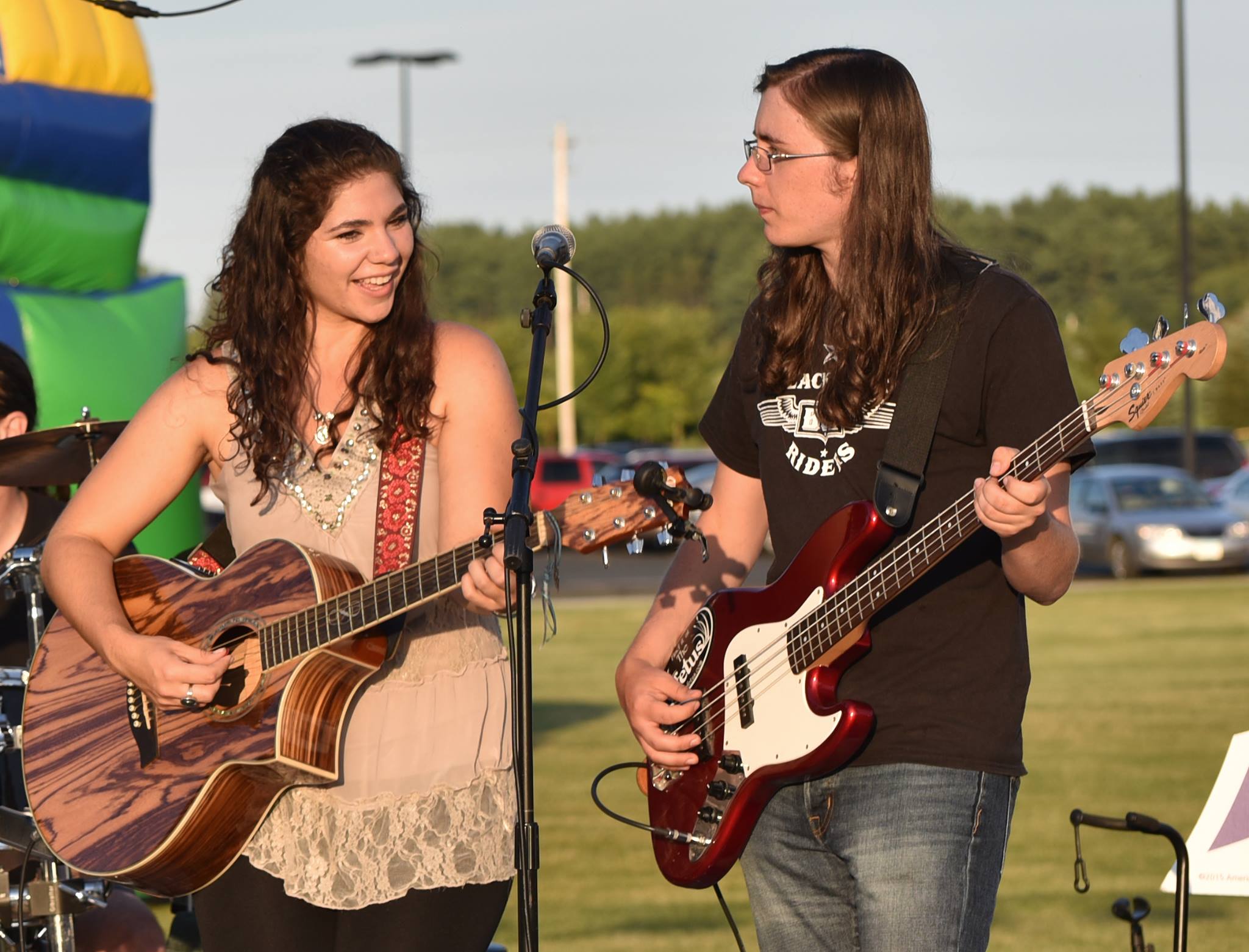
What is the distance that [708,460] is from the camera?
33844mm

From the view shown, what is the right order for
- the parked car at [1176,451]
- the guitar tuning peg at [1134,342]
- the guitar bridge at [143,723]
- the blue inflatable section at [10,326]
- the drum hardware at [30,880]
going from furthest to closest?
the parked car at [1176,451]
the blue inflatable section at [10,326]
the drum hardware at [30,880]
the guitar bridge at [143,723]
the guitar tuning peg at [1134,342]

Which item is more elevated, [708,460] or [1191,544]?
[1191,544]

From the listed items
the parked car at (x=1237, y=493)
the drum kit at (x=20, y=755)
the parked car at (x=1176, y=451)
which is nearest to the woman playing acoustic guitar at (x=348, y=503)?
the drum kit at (x=20, y=755)

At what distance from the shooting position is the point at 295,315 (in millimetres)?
3473

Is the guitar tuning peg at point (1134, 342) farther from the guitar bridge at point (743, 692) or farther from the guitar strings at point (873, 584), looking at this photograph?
the guitar bridge at point (743, 692)

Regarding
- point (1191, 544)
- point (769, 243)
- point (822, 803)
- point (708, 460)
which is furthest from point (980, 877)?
point (708, 460)

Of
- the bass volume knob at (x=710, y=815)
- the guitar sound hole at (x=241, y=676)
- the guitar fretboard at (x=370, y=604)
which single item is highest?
the guitar fretboard at (x=370, y=604)

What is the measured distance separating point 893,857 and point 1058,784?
6.91 m

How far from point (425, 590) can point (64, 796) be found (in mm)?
1081

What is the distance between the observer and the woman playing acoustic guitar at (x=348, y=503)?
3.19 m

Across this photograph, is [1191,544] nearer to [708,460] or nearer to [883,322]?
[708,460]

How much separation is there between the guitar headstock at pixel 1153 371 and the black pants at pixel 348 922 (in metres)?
1.54

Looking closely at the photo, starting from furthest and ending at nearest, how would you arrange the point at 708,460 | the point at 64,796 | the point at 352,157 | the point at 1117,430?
the point at 1117,430 → the point at 708,460 → the point at 64,796 → the point at 352,157

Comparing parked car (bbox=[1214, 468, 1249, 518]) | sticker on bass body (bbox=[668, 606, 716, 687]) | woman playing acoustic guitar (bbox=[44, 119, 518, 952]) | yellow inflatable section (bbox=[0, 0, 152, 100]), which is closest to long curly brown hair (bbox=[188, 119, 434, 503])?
woman playing acoustic guitar (bbox=[44, 119, 518, 952])
